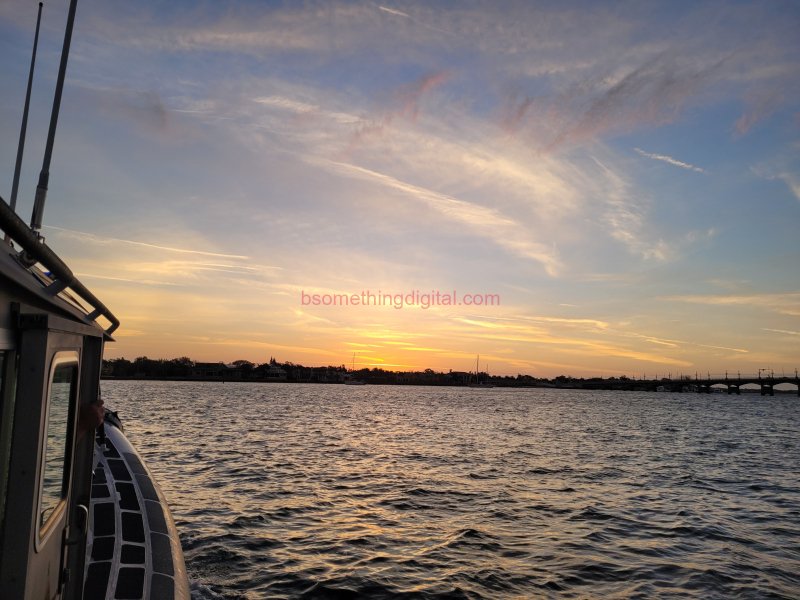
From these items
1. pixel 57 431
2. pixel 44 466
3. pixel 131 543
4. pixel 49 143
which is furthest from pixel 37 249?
pixel 131 543

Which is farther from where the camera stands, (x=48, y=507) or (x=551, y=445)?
(x=551, y=445)

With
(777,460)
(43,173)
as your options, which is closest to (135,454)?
(43,173)

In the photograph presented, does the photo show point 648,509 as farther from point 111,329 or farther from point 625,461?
point 111,329

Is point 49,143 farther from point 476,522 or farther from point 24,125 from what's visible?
point 476,522

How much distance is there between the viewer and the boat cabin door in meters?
2.94

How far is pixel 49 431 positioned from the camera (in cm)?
366

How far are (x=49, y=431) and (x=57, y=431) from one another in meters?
0.39

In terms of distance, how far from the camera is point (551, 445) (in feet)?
122

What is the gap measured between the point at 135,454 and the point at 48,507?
10920 mm

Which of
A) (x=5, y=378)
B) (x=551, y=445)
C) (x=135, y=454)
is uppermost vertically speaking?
(x=5, y=378)

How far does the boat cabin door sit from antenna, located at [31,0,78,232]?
4.31 feet

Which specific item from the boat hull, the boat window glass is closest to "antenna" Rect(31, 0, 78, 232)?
the boat window glass

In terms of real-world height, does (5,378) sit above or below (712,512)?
Result: above

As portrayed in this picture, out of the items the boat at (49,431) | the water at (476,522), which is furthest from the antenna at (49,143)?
the water at (476,522)
